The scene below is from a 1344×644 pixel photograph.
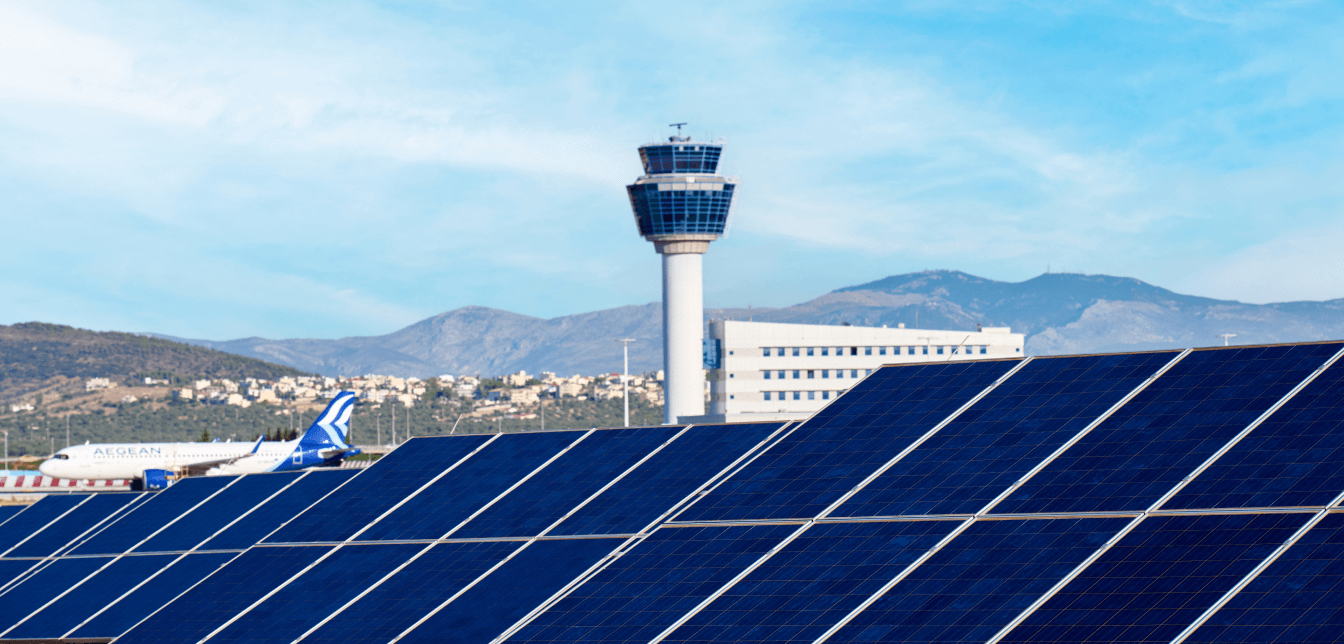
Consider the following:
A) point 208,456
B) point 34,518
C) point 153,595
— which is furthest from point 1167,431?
point 208,456

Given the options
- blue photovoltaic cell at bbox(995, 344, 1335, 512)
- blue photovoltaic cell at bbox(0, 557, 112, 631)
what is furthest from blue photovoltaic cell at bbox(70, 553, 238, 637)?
blue photovoltaic cell at bbox(995, 344, 1335, 512)

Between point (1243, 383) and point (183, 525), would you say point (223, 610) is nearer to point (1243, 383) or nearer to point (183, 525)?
point (183, 525)

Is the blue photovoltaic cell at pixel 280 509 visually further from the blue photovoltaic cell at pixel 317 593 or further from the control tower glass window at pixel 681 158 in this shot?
the control tower glass window at pixel 681 158

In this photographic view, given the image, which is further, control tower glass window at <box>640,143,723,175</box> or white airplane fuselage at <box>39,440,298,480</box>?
control tower glass window at <box>640,143,723,175</box>

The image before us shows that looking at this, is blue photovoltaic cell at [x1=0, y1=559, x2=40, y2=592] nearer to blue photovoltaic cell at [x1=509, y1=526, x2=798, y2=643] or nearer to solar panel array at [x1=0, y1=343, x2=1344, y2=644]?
solar panel array at [x1=0, y1=343, x2=1344, y2=644]

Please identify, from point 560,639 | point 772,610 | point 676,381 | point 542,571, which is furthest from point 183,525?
point 676,381

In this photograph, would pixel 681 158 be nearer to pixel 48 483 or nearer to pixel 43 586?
pixel 48 483
